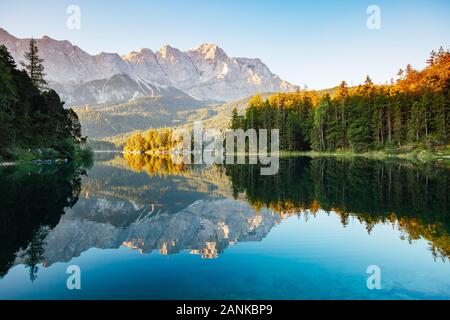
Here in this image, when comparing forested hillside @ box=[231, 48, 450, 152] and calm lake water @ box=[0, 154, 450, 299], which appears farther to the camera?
forested hillside @ box=[231, 48, 450, 152]

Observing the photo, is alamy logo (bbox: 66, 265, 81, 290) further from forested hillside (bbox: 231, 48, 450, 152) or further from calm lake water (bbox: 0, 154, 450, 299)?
forested hillside (bbox: 231, 48, 450, 152)

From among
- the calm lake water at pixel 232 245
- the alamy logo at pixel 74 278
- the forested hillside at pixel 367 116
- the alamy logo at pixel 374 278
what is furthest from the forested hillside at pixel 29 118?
the forested hillside at pixel 367 116

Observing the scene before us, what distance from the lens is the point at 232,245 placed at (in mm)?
17672

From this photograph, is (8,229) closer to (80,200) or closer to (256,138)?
(80,200)

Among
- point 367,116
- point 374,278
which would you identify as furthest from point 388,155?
point 374,278

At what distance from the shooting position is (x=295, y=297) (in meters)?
10.9

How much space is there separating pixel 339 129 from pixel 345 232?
310ft

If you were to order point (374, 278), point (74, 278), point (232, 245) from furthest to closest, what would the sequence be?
point (232, 245), point (74, 278), point (374, 278)

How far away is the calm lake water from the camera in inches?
464

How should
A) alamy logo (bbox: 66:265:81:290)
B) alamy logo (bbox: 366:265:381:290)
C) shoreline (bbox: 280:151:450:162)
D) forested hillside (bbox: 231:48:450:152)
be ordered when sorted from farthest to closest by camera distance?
forested hillside (bbox: 231:48:450:152) → shoreline (bbox: 280:151:450:162) → alamy logo (bbox: 66:265:81:290) → alamy logo (bbox: 366:265:381:290)

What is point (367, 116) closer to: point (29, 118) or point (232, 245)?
point (29, 118)

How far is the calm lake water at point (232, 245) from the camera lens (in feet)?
38.7

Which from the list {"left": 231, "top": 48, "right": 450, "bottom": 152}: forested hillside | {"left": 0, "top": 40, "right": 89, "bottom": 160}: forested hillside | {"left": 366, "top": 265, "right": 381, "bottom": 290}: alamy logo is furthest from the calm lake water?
{"left": 231, "top": 48, "right": 450, "bottom": 152}: forested hillside

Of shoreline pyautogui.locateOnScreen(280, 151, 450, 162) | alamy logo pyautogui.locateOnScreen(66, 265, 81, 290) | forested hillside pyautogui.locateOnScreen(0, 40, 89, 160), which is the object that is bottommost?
alamy logo pyautogui.locateOnScreen(66, 265, 81, 290)
